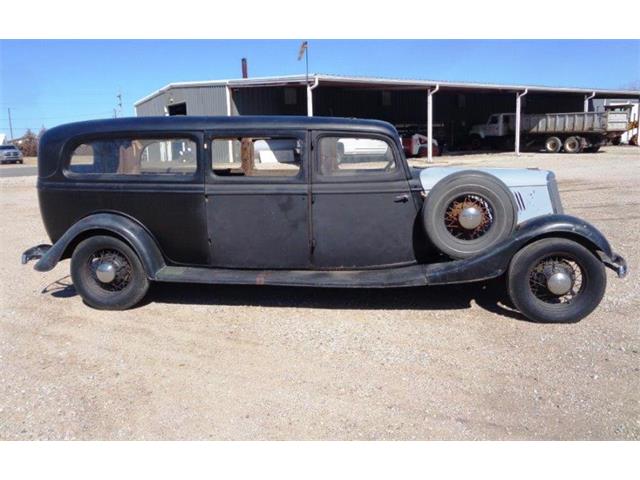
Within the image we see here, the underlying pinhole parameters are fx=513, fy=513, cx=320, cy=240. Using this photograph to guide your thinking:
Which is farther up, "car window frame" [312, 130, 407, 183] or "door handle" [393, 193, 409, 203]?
"car window frame" [312, 130, 407, 183]

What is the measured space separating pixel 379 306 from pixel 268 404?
78.9 inches

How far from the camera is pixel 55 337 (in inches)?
176

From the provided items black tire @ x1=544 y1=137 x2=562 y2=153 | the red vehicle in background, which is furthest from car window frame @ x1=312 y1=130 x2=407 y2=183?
black tire @ x1=544 y1=137 x2=562 y2=153

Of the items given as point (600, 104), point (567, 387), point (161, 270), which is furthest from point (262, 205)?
point (600, 104)

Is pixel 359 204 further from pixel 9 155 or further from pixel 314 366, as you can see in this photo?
pixel 9 155

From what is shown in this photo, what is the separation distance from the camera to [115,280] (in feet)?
16.4

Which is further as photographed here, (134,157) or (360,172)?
(134,157)

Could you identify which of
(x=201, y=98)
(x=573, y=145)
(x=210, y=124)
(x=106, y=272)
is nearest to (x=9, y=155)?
(x=201, y=98)

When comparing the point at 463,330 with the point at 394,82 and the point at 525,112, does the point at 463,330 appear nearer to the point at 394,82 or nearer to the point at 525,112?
the point at 394,82

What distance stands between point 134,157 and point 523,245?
12.2ft

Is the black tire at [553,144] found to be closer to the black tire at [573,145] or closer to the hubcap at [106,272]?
the black tire at [573,145]

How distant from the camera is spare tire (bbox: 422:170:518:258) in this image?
178 inches

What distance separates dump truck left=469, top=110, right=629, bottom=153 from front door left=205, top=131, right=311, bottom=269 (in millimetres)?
28186

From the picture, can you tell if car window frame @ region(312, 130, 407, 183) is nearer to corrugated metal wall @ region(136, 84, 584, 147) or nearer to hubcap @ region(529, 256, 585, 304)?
hubcap @ region(529, 256, 585, 304)
